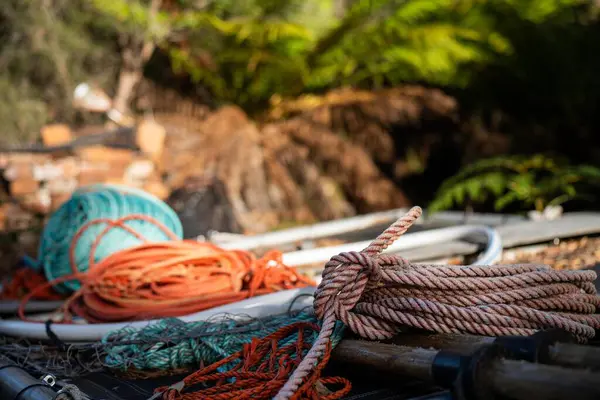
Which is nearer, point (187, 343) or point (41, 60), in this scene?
point (187, 343)

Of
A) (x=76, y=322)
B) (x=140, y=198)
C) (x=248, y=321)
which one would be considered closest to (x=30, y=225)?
(x=140, y=198)

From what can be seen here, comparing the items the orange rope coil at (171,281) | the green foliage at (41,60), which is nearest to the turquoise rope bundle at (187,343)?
the orange rope coil at (171,281)

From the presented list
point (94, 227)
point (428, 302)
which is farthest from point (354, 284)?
point (94, 227)

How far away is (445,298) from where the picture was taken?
1.83 metres

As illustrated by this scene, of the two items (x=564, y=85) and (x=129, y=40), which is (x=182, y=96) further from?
(x=564, y=85)

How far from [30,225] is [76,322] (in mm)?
3368

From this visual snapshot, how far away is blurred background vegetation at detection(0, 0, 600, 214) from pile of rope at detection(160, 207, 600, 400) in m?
6.26

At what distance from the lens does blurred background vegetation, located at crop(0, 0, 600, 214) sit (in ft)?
26.5

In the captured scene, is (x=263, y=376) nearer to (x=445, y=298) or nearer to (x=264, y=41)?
(x=445, y=298)

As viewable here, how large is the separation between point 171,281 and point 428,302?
1.31 metres

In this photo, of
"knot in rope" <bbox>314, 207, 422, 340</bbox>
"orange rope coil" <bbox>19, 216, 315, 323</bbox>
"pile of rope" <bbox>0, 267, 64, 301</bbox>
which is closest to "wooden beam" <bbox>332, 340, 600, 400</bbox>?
"knot in rope" <bbox>314, 207, 422, 340</bbox>

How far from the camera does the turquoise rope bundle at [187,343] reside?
212 centimetres

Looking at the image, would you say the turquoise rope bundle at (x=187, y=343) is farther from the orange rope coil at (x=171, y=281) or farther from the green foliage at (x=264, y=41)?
the green foliage at (x=264, y=41)

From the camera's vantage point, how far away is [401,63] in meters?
8.91
